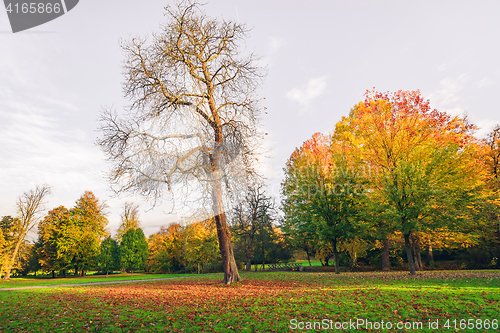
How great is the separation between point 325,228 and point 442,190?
822 cm

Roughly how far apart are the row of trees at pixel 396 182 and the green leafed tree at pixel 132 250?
2386 cm

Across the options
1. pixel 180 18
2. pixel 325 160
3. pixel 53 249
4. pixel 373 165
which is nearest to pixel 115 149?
pixel 180 18

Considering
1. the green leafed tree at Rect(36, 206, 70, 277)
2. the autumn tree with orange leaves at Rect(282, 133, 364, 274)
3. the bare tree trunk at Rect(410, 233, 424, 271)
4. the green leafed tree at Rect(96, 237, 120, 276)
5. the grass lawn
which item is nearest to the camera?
the grass lawn

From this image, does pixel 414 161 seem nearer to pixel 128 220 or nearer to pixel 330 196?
pixel 330 196

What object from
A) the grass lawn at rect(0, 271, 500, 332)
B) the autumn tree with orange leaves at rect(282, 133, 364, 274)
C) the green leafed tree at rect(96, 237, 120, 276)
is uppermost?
the autumn tree with orange leaves at rect(282, 133, 364, 274)

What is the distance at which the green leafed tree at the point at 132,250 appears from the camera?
3619cm

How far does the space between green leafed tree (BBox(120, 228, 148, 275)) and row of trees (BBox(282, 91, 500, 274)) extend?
78.3ft

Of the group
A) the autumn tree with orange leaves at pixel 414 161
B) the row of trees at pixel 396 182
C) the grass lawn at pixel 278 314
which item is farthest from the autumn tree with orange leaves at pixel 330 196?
the grass lawn at pixel 278 314

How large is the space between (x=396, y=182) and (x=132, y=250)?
35316mm

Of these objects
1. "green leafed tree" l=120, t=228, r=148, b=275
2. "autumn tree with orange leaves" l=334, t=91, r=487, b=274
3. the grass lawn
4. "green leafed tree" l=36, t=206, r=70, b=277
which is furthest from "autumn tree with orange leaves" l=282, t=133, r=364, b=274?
"green leafed tree" l=36, t=206, r=70, b=277

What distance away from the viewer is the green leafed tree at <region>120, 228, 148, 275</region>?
119 feet

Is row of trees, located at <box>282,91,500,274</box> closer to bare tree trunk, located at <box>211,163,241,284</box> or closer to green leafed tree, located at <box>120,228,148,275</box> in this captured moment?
bare tree trunk, located at <box>211,163,241,284</box>

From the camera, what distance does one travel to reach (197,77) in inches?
604

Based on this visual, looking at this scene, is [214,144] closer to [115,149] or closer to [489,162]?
[115,149]
